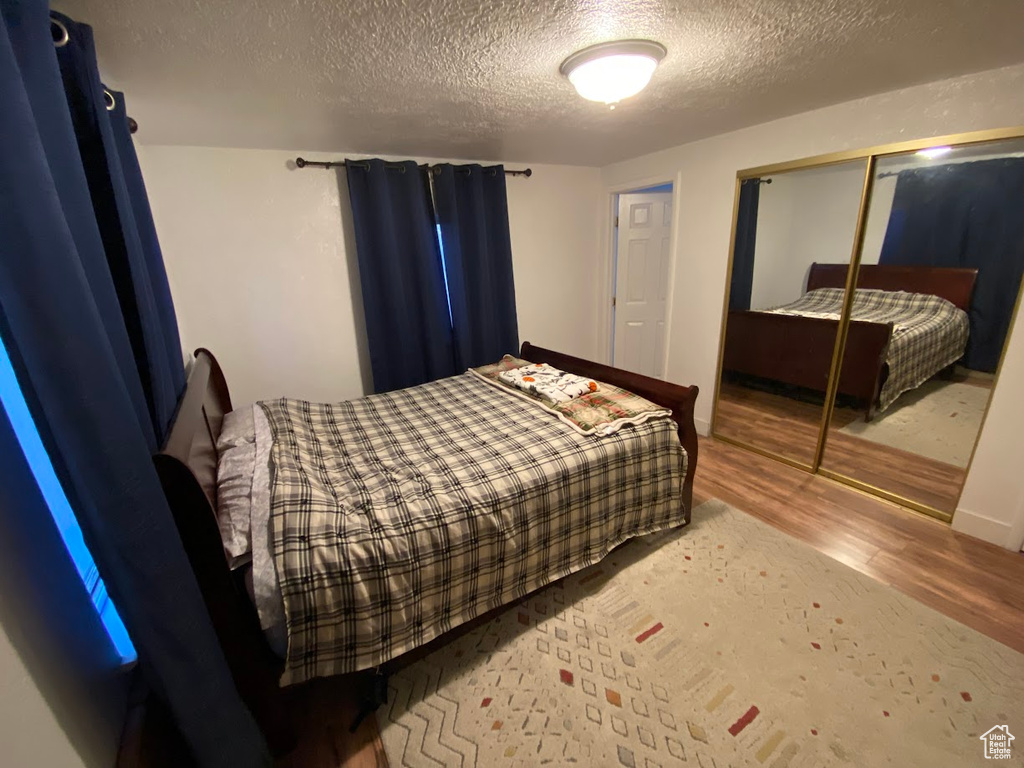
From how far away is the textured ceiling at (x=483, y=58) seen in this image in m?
1.21

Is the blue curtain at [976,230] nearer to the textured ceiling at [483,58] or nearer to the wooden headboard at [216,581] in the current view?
the textured ceiling at [483,58]

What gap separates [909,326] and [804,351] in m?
0.57

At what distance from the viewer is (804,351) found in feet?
9.34

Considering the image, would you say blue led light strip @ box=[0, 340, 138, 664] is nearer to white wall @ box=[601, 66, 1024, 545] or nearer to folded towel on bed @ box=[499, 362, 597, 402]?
folded towel on bed @ box=[499, 362, 597, 402]

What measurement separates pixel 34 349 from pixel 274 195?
2.29 meters

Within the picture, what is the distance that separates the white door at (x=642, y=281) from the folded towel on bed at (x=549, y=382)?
4.67 feet

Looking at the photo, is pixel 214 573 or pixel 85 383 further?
pixel 214 573

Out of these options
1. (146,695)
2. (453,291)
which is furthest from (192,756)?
(453,291)

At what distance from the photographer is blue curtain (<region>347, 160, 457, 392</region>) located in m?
2.80

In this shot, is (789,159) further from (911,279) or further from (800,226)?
(911,279)

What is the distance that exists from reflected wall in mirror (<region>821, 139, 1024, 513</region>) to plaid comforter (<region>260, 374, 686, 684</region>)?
4.89ft

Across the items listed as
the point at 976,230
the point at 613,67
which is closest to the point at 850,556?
the point at 976,230

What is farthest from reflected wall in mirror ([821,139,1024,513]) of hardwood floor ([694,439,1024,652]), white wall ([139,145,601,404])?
white wall ([139,145,601,404])

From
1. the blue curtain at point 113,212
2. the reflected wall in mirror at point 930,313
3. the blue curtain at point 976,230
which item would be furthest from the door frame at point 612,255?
the blue curtain at point 113,212
